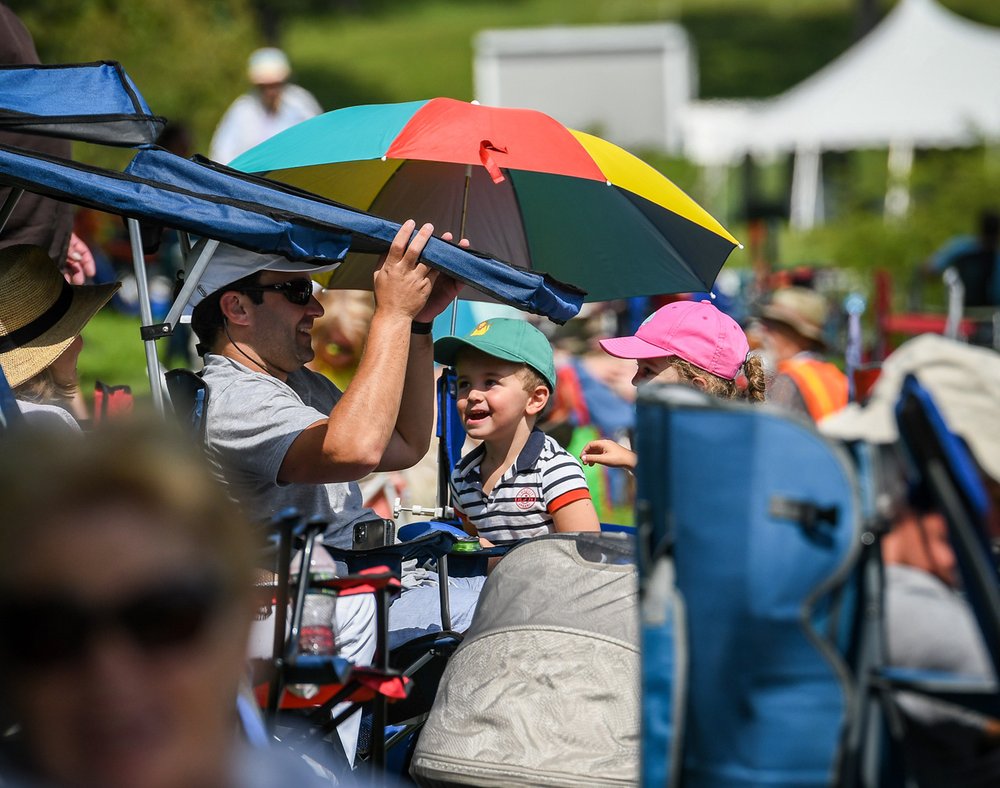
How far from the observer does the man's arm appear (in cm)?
327

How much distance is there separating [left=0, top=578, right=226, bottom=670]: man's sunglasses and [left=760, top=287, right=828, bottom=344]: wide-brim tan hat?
7.40 m

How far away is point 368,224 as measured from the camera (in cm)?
341

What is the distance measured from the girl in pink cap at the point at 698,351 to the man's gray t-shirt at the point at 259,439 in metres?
0.99

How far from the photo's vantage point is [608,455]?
13.7 feet

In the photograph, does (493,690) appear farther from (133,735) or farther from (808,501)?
(133,735)

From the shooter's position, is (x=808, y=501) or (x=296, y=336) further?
(x=296, y=336)

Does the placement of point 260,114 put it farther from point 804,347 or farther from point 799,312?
point 804,347

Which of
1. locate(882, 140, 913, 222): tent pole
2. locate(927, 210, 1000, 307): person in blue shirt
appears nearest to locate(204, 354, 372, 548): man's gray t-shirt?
locate(927, 210, 1000, 307): person in blue shirt

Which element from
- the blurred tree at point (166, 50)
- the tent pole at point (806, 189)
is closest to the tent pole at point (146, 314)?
the blurred tree at point (166, 50)

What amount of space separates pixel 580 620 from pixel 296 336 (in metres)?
1.39

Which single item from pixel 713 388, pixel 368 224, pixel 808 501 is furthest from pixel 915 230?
pixel 808 501

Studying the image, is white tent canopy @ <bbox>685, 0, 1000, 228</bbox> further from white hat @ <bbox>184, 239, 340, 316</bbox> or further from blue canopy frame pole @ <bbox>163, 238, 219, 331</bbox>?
blue canopy frame pole @ <bbox>163, 238, 219, 331</bbox>

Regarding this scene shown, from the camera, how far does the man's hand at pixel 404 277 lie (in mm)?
3408

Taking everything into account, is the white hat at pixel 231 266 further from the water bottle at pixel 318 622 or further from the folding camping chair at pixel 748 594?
the folding camping chair at pixel 748 594
